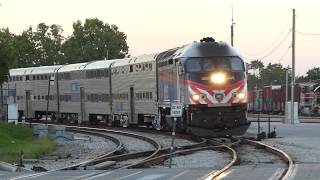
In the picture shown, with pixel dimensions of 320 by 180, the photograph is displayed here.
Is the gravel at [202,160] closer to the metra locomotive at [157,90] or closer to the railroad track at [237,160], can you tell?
the railroad track at [237,160]

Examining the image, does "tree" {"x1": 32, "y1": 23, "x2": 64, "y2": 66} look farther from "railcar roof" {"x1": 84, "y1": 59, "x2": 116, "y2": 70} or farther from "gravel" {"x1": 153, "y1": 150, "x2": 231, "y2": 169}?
"gravel" {"x1": 153, "y1": 150, "x2": 231, "y2": 169}

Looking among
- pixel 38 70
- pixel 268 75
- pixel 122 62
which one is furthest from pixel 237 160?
pixel 268 75

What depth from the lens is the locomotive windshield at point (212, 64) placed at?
93.2 feet

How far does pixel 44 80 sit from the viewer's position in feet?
181

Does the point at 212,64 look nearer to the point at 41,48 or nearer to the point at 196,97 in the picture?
the point at 196,97

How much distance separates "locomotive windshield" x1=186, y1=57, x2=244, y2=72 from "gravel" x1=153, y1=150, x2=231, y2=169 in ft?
18.4

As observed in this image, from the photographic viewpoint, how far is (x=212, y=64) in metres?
28.7

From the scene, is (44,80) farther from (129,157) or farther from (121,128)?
(129,157)

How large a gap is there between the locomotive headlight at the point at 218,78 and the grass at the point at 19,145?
7324mm

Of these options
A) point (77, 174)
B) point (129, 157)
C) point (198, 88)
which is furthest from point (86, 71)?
point (77, 174)

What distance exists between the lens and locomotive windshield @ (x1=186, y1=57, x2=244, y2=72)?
2842 centimetres

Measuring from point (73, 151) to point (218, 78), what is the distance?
677cm

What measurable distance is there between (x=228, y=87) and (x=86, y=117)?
23075mm

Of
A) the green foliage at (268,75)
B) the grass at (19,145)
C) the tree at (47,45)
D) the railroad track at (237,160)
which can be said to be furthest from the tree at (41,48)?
the railroad track at (237,160)
